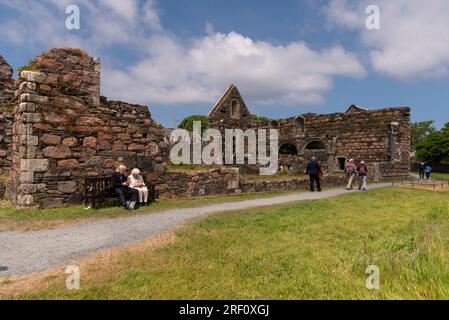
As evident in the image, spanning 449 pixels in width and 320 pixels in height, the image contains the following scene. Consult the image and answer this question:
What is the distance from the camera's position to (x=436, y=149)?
159 ft

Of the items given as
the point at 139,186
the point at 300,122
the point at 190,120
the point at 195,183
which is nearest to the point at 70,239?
the point at 139,186

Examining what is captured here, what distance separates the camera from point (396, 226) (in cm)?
661

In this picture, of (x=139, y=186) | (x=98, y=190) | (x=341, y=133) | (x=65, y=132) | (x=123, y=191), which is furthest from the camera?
(x=341, y=133)

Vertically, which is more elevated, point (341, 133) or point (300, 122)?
point (300, 122)

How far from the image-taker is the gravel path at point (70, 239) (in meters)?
4.39

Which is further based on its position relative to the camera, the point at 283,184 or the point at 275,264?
the point at 283,184

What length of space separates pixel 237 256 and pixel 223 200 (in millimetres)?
6520

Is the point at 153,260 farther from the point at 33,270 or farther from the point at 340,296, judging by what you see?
the point at 340,296

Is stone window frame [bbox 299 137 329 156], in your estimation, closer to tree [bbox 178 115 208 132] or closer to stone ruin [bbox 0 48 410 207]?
stone ruin [bbox 0 48 410 207]

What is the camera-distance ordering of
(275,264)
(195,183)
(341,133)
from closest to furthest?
(275,264) < (195,183) < (341,133)

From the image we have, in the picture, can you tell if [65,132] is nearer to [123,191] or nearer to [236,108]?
[123,191]

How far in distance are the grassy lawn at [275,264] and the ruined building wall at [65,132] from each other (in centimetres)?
448

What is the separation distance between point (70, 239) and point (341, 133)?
23857 millimetres

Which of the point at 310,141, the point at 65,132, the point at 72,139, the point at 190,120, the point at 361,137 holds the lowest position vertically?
the point at 72,139
